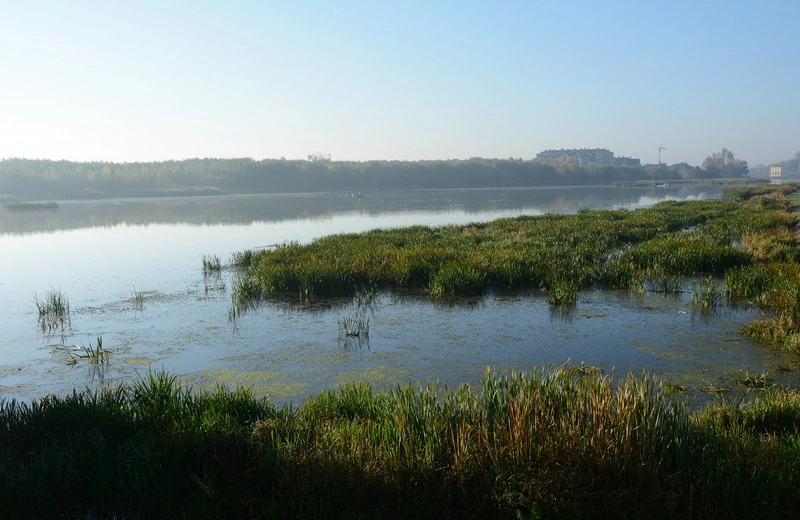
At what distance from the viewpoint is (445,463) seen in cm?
453

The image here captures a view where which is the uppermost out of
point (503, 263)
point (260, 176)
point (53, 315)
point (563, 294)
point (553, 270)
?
point (260, 176)

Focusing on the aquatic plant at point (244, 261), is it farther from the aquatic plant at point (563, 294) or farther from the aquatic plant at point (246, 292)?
the aquatic plant at point (563, 294)

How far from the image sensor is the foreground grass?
4086 mm

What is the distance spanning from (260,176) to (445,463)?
112 meters

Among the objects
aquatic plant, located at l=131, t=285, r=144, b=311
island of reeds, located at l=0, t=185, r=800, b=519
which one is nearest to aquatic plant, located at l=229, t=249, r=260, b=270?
aquatic plant, located at l=131, t=285, r=144, b=311

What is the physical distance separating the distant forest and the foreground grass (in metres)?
85.3

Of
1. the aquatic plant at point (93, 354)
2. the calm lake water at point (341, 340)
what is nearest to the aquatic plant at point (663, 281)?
the calm lake water at point (341, 340)

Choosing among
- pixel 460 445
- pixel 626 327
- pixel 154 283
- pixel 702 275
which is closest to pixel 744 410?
pixel 460 445

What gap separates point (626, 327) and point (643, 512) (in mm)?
6588

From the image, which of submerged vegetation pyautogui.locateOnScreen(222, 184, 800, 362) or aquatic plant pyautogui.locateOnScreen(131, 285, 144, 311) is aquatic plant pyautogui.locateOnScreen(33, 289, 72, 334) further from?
submerged vegetation pyautogui.locateOnScreen(222, 184, 800, 362)

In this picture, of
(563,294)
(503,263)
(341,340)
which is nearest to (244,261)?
(503,263)

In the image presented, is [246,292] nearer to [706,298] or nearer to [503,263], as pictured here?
[503,263]

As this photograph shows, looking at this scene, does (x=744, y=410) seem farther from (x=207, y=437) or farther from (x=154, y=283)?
(x=154, y=283)

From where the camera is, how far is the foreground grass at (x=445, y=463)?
409cm
